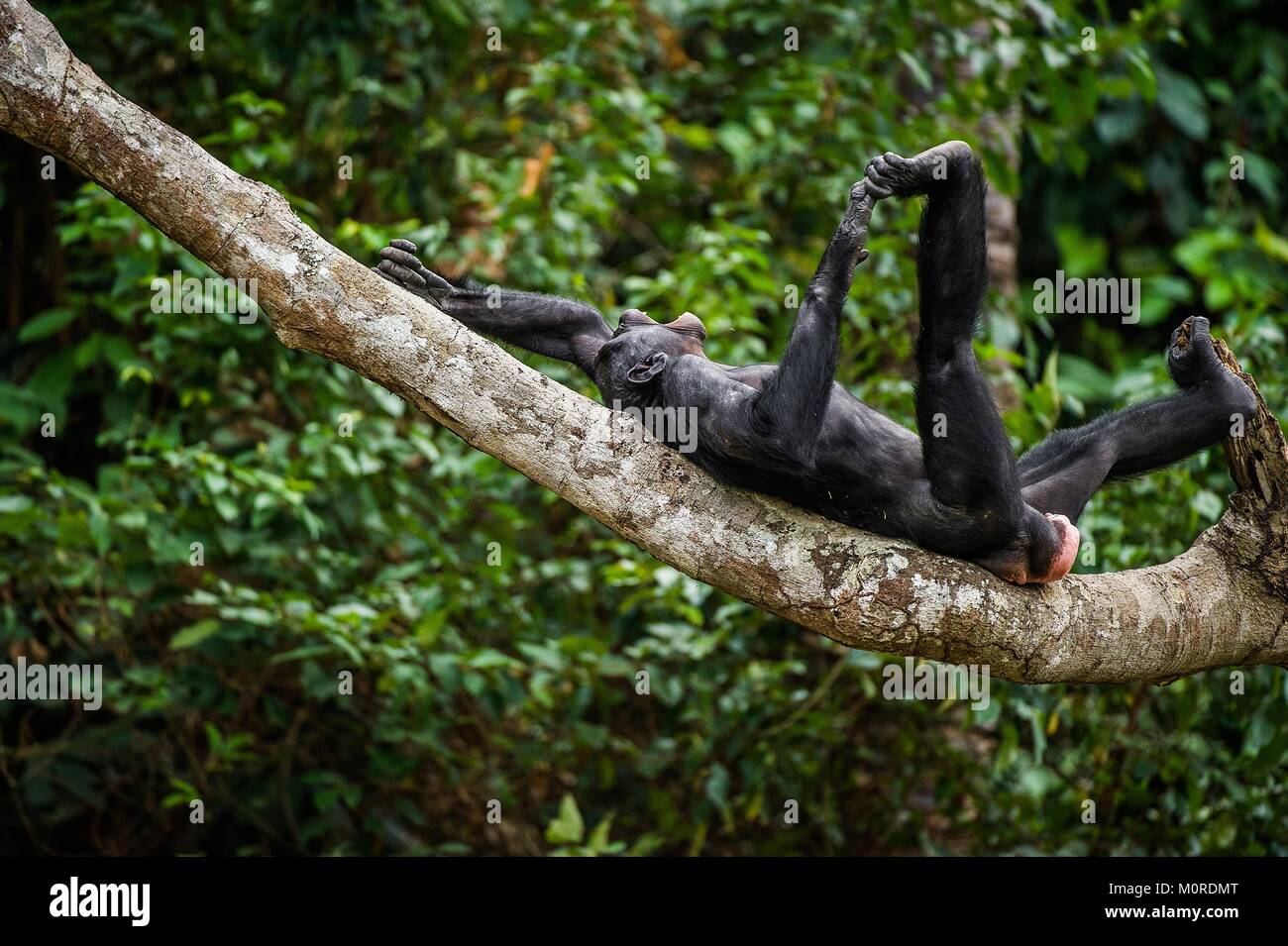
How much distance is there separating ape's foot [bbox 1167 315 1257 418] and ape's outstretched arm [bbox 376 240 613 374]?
2215 millimetres

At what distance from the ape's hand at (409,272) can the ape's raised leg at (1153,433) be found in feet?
7.79

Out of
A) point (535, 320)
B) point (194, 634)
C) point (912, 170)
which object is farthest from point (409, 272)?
point (194, 634)

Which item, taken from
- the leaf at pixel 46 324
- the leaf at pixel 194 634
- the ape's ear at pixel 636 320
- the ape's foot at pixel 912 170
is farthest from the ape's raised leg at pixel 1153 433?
the leaf at pixel 46 324

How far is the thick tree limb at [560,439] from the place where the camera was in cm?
407

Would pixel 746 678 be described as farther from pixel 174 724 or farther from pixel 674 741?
pixel 174 724

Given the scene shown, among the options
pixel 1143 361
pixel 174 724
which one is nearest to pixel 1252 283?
pixel 1143 361

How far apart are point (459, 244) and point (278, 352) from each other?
5.41ft

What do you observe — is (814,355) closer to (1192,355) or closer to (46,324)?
(1192,355)

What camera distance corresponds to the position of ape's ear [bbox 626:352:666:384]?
471 cm

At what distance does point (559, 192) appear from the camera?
784cm

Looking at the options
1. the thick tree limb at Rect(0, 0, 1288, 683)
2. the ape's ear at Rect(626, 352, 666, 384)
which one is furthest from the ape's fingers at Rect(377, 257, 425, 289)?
the ape's ear at Rect(626, 352, 666, 384)

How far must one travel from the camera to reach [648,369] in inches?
186

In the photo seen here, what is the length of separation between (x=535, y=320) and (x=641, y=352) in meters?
0.63

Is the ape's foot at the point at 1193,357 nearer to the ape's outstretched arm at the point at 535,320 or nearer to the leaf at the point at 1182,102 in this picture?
the ape's outstretched arm at the point at 535,320
